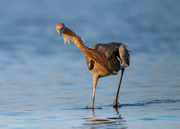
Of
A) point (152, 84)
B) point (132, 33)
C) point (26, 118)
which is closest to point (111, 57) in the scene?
point (26, 118)

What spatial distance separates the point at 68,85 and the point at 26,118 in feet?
16.0

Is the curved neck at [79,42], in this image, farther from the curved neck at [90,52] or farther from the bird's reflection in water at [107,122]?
the bird's reflection in water at [107,122]

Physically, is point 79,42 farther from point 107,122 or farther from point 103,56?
point 107,122

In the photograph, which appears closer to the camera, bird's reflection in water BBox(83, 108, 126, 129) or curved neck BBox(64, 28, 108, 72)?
bird's reflection in water BBox(83, 108, 126, 129)

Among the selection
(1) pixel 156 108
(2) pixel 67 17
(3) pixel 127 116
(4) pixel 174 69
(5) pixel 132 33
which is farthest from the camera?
(2) pixel 67 17

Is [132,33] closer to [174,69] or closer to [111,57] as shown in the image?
[174,69]

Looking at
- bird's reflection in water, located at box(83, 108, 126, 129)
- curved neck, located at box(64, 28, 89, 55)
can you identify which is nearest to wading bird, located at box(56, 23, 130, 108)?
curved neck, located at box(64, 28, 89, 55)

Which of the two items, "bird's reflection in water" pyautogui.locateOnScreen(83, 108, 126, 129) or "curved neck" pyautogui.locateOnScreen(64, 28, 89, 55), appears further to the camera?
"curved neck" pyautogui.locateOnScreen(64, 28, 89, 55)

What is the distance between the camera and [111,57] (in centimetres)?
1077

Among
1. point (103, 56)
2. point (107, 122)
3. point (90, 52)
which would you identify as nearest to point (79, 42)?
point (90, 52)

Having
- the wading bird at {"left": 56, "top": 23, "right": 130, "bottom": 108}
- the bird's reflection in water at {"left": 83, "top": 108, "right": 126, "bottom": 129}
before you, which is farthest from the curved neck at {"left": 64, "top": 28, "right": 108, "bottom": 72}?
the bird's reflection in water at {"left": 83, "top": 108, "right": 126, "bottom": 129}

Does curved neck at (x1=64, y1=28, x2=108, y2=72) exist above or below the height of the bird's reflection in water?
above

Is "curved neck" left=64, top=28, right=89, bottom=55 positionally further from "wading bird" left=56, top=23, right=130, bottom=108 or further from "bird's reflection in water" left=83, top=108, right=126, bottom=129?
"bird's reflection in water" left=83, top=108, right=126, bottom=129

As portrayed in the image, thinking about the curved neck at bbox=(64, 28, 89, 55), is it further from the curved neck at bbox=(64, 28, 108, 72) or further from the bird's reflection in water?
the bird's reflection in water
